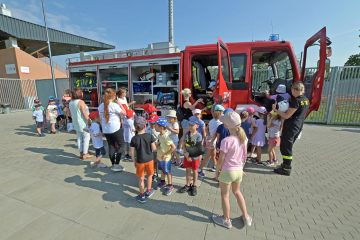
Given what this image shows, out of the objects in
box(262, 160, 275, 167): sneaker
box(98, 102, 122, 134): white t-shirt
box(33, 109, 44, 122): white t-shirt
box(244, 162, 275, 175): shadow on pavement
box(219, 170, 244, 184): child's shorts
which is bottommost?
box(244, 162, 275, 175): shadow on pavement

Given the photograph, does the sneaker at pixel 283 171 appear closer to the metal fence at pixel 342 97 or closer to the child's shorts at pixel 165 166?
the child's shorts at pixel 165 166

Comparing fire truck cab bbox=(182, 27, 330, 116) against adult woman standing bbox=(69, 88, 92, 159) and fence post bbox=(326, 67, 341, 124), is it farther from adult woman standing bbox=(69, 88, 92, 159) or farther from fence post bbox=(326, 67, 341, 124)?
fence post bbox=(326, 67, 341, 124)

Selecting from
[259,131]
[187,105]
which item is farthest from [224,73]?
[259,131]

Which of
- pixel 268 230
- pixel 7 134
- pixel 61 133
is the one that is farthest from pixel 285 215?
pixel 7 134

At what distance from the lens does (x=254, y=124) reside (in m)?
4.45

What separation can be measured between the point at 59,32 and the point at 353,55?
4484cm

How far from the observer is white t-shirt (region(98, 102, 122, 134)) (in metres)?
3.95

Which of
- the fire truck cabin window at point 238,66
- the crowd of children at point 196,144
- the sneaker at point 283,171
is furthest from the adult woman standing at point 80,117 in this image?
the sneaker at point 283,171

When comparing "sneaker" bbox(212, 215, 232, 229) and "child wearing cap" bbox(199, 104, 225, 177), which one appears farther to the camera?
"child wearing cap" bbox(199, 104, 225, 177)

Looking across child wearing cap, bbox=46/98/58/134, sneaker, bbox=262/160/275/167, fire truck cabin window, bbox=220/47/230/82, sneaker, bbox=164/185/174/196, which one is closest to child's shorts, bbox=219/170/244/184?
sneaker, bbox=164/185/174/196

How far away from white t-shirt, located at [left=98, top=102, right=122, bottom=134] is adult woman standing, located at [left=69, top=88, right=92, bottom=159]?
85 cm

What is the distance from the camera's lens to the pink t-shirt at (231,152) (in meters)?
2.40

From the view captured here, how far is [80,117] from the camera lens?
15.4ft

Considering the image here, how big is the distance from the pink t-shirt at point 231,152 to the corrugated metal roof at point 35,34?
69.8ft
